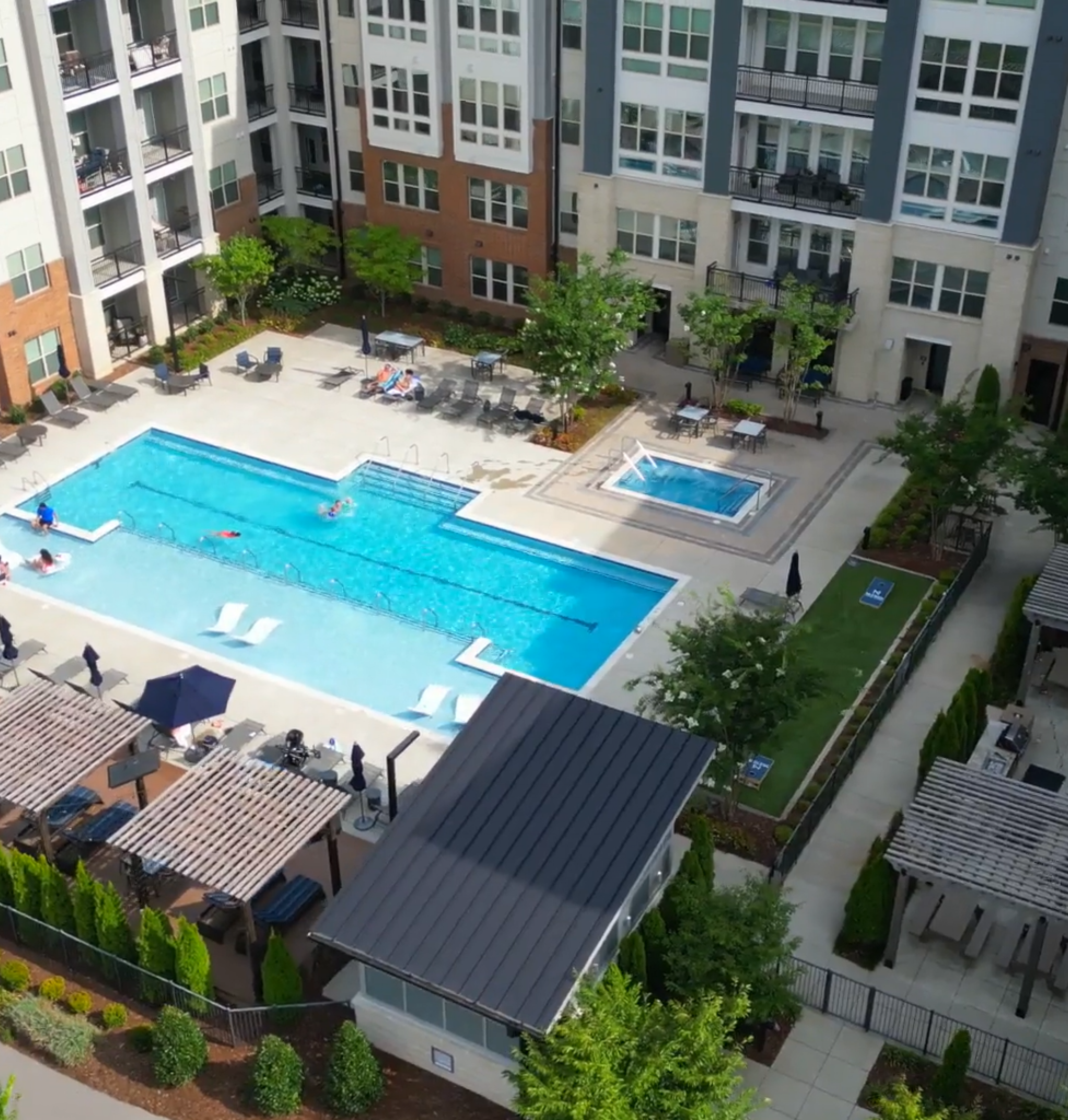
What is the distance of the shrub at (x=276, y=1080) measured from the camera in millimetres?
23906

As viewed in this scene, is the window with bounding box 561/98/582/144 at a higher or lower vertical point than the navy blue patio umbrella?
higher

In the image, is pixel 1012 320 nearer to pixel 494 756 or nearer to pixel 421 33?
pixel 421 33

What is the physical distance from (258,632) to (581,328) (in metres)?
13.5

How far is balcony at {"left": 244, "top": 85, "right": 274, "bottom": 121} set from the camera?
52.3m

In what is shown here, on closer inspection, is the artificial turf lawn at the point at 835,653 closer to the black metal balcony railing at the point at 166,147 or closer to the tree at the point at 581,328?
the tree at the point at 581,328

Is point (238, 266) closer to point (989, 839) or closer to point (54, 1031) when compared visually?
point (54, 1031)

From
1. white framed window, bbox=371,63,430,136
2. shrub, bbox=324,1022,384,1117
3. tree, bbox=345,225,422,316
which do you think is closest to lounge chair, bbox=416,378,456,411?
tree, bbox=345,225,422,316

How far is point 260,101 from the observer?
5300cm

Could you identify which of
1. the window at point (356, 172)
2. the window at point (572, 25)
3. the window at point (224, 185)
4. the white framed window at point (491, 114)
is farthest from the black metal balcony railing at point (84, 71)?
the window at point (572, 25)

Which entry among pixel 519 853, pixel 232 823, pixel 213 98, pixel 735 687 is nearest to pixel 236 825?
pixel 232 823

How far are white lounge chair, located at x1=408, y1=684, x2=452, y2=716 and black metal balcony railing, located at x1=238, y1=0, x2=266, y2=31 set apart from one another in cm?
2801

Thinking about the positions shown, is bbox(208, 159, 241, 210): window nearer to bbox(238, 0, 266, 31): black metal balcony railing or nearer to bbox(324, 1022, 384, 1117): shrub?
bbox(238, 0, 266, 31): black metal balcony railing

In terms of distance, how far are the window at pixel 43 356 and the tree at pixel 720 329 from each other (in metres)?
20.2

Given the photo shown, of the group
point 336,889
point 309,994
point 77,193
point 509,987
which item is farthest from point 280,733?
point 77,193
